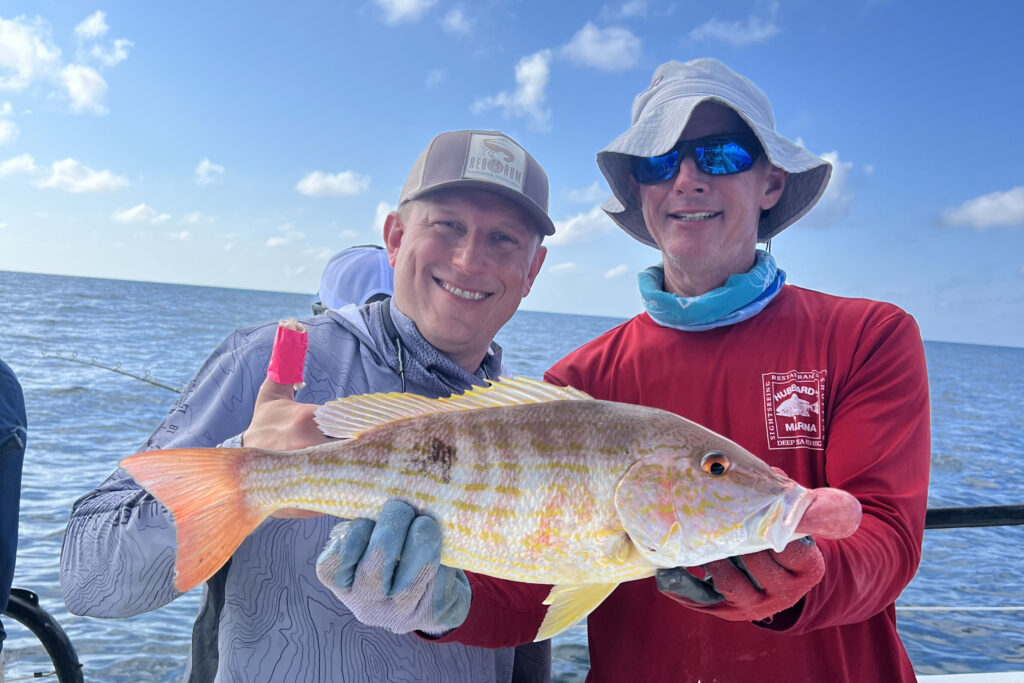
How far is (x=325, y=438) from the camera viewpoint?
2.13m

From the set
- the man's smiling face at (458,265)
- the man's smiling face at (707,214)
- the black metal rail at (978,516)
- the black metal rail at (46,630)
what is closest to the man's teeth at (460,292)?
the man's smiling face at (458,265)

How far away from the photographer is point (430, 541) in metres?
1.86

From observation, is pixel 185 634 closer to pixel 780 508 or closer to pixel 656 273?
pixel 656 273

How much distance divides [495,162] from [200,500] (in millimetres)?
1681

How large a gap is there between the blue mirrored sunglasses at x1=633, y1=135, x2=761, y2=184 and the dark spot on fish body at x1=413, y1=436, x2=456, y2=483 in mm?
1453

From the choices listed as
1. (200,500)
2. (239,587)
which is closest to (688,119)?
(200,500)

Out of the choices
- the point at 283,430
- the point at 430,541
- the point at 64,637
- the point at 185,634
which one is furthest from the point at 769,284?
the point at 185,634

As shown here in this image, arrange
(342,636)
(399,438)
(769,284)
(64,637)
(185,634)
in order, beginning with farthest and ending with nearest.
Result: (185,634), (64,637), (769,284), (342,636), (399,438)

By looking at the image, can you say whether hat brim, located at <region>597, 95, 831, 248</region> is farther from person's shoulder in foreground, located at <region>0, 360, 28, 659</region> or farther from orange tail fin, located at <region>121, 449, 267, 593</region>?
person's shoulder in foreground, located at <region>0, 360, 28, 659</region>

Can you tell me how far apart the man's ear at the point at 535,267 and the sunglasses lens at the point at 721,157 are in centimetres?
87

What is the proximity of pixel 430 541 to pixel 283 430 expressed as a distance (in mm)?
601

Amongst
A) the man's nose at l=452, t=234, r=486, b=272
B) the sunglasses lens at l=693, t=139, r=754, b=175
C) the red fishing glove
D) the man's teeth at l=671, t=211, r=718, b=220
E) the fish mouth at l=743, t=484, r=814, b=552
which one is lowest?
the red fishing glove

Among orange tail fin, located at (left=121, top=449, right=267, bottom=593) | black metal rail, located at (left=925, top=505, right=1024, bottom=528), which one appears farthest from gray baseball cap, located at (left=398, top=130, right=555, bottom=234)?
black metal rail, located at (left=925, top=505, right=1024, bottom=528)

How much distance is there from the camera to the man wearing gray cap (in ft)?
7.09
